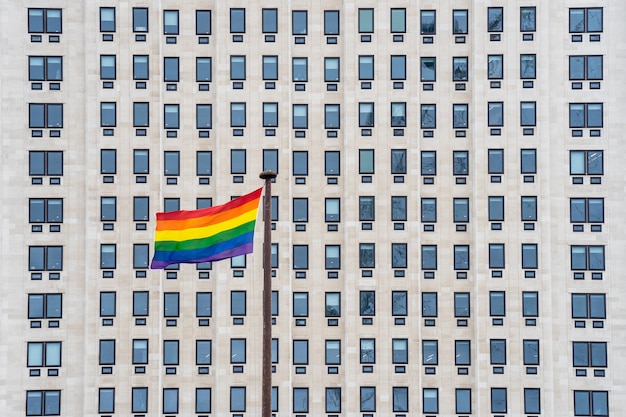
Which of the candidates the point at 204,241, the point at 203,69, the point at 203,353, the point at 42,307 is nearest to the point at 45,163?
the point at 42,307

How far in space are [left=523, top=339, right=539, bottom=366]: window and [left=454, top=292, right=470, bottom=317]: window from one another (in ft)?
13.7

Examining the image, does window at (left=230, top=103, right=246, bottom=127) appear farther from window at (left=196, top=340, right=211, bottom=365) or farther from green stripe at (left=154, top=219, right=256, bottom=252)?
green stripe at (left=154, top=219, right=256, bottom=252)

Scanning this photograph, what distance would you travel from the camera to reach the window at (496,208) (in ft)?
183

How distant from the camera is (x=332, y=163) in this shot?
56.6 meters

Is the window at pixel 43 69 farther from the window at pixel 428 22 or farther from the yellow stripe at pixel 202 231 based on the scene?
the yellow stripe at pixel 202 231

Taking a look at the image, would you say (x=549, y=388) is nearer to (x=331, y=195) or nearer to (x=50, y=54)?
(x=331, y=195)

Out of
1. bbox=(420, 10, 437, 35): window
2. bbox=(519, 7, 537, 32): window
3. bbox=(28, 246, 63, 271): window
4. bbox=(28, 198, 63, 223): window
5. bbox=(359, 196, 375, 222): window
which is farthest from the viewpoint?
bbox=(420, 10, 437, 35): window

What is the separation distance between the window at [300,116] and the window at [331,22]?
5.15m

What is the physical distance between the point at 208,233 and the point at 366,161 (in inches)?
982

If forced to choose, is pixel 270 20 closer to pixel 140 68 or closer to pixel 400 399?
pixel 140 68

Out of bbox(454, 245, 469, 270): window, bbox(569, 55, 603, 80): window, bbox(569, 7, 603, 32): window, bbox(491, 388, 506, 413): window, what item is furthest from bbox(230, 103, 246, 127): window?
bbox(491, 388, 506, 413): window

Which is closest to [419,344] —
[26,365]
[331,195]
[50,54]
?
[331,195]

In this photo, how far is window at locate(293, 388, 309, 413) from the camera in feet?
181

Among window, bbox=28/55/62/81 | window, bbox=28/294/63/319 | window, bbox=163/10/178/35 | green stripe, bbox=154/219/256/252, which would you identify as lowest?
window, bbox=28/294/63/319
